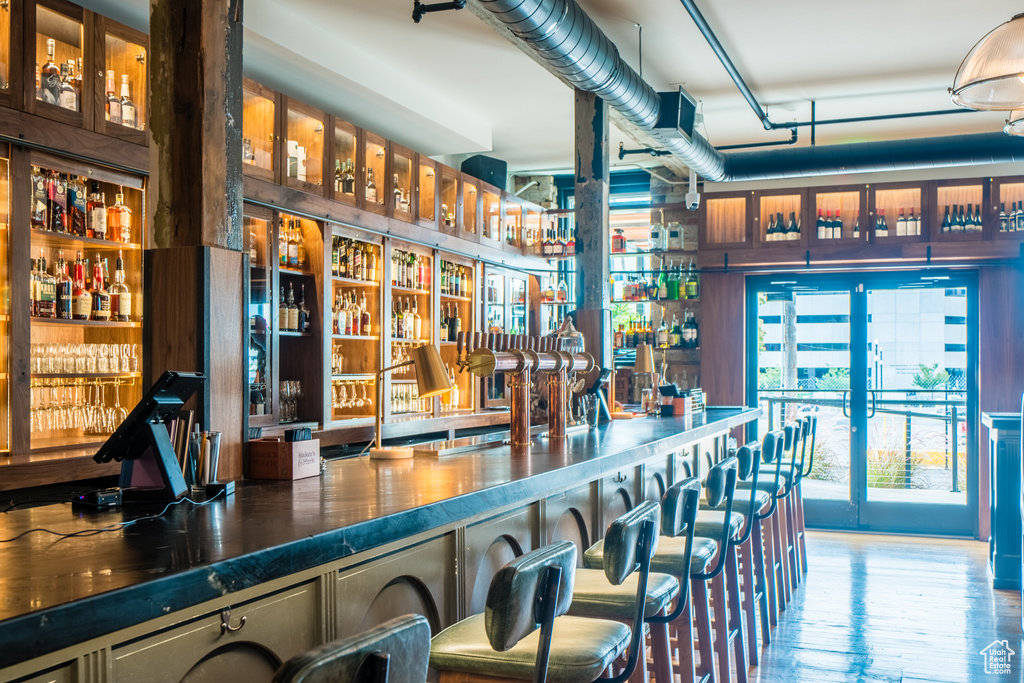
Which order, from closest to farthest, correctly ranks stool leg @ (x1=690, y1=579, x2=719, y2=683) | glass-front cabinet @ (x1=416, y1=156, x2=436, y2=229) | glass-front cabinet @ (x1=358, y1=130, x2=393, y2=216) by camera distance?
stool leg @ (x1=690, y1=579, x2=719, y2=683)
glass-front cabinet @ (x1=358, y1=130, x2=393, y2=216)
glass-front cabinet @ (x1=416, y1=156, x2=436, y2=229)

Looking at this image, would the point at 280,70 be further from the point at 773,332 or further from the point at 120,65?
the point at 773,332

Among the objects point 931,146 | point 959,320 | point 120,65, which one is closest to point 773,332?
point 959,320

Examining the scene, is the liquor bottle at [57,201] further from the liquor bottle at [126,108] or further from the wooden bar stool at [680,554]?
the wooden bar stool at [680,554]

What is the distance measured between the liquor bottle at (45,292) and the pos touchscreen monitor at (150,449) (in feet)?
6.72

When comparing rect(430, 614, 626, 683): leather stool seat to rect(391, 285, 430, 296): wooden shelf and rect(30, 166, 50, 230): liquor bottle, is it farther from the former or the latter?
rect(391, 285, 430, 296): wooden shelf

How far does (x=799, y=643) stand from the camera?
4.44 m

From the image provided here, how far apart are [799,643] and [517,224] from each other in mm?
4746

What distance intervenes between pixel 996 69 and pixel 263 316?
3.83m

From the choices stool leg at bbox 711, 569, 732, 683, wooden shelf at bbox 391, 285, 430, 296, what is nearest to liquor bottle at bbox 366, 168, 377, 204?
wooden shelf at bbox 391, 285, 430, 296

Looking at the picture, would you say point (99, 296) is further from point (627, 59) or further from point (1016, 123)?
point (1016, 123)

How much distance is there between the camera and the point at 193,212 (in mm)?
2586

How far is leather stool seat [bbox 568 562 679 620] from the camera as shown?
93.7 inches

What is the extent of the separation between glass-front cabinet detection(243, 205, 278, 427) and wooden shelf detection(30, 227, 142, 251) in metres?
→ 0.88

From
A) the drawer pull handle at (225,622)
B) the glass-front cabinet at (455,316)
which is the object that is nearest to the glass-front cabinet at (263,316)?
the glass-front cabinet at (455,316)
